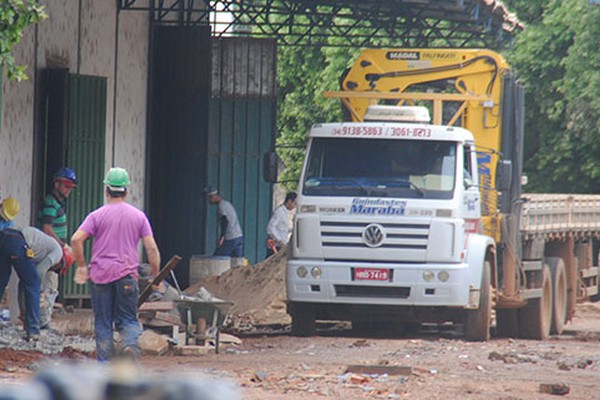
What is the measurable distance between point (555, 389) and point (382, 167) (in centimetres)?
547

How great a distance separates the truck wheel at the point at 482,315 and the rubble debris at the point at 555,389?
529 centimetres

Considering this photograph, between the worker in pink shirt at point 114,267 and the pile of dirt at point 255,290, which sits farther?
the pile of dirt at point 255,290

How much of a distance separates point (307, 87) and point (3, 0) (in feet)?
123

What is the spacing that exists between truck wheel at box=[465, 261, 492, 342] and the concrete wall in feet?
19.9

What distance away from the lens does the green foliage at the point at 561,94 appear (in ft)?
111

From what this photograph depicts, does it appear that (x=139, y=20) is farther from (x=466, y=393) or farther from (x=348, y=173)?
(x=466, y=393)

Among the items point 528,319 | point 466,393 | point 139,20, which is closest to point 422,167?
point 528,319

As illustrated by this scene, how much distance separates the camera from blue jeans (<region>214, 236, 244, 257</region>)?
82.3 ft

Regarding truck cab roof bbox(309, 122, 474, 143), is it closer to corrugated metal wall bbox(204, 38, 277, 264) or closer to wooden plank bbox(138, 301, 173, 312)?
wooden plank bbox(138, 301, 173, 312)

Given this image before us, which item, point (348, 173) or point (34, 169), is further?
point (34, 169)

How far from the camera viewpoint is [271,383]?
1150cm

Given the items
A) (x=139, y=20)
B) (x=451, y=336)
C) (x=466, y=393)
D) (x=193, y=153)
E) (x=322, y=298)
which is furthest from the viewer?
(x=193, y=153)

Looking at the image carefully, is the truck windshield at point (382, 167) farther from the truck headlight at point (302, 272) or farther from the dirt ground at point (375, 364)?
the dirt ground at point (375, 364)

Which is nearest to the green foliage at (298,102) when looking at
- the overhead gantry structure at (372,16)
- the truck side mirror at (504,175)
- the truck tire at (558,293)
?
the overhead gantry structure at (372,16)
